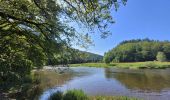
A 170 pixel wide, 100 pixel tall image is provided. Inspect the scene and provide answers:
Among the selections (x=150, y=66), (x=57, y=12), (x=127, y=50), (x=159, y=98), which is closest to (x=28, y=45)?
(x=57, y=12)

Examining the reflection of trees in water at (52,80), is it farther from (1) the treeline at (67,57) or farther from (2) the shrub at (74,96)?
(1) the treeline at (67,57)

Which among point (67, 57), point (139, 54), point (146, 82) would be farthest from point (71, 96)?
point (139, 54)

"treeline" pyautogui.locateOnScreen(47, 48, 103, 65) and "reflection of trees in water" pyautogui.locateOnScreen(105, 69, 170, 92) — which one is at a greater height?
"treeline" pyautogui.locateOnScreen(47, 48, 103, 65)

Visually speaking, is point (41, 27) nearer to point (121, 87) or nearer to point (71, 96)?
point (71, 96)

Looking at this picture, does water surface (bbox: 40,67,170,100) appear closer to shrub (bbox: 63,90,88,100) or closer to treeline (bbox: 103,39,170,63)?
shrub (bbox: 63,90,88,100)

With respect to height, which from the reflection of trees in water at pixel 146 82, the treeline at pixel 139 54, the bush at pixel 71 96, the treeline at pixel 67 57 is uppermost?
the treeline at pixel 139 54

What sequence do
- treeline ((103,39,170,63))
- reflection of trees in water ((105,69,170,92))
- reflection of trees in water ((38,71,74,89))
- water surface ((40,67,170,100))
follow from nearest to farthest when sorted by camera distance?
water surface ((40,67,170,100))
reflection of trees in water ((105,69,170,92))
reflection of trees in water ((38,71,74,89))
treeline ((103,39,170,63))

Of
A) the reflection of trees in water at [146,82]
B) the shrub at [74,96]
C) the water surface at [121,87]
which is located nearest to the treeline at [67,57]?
the water surface at [121,87]

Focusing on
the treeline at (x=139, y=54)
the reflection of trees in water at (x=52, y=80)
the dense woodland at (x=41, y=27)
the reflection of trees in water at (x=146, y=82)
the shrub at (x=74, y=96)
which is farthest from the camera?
the treeline at (x=139, y=54)

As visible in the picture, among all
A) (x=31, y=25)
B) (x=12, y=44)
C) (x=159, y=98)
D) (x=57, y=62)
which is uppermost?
(x=31, y=25)

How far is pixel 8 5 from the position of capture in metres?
9.98

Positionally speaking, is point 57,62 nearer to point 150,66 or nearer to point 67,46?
point 67,46

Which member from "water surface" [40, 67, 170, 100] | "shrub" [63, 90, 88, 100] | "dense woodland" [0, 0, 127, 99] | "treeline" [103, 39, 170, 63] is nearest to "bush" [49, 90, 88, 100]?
"shrub" [63, 90, 88, 100]

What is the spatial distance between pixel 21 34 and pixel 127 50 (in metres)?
173
